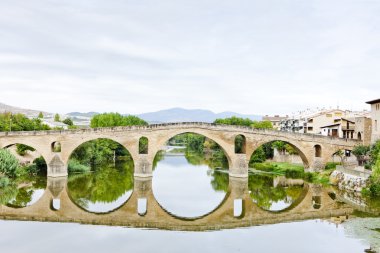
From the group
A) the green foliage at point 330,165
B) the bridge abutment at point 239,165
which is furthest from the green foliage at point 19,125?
the green foliage at point 330,165

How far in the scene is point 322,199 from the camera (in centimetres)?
2833

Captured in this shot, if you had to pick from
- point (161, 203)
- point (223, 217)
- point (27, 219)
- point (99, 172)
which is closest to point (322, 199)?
point (223, 217)

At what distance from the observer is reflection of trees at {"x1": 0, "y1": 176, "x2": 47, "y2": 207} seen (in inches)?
1025

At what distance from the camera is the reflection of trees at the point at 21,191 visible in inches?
1025

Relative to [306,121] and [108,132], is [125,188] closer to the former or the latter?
[108,132]

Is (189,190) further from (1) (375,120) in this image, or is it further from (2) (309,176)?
(1) (375,120)

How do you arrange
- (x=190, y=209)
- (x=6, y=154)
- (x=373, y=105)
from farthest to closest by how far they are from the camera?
(x=373, y=105)
(x=6, y=154)
(x=190, y=209)

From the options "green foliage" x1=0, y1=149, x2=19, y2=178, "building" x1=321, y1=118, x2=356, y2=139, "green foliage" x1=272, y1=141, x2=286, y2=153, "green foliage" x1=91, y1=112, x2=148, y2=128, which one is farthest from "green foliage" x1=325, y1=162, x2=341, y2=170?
"green foliage" x1=91, y1=112, x2=148, y2=128

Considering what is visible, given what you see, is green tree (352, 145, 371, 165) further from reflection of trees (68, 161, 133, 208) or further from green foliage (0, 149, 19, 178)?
green foliage (0, 149, 19, 178)

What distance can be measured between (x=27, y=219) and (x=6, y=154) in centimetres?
1235

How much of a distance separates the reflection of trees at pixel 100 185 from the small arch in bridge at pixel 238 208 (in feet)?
26.9

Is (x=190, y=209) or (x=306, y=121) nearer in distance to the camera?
(x=190, y=209)

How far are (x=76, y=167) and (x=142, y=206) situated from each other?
58.1 feet

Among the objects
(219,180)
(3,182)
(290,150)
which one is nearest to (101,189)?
(3,182)
